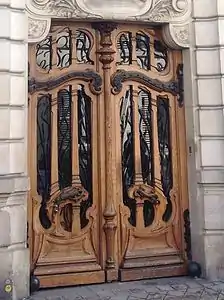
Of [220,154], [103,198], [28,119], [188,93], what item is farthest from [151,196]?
[28,119]

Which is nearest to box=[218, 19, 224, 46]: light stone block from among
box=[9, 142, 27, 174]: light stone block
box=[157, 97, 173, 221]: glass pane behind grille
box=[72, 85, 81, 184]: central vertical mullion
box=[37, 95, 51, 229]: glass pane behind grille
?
box=[157, 97, 173, 221]: glass pane behind grille

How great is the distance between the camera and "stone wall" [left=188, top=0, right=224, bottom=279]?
22.8ft

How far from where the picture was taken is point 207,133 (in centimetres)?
709

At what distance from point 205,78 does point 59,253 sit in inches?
128

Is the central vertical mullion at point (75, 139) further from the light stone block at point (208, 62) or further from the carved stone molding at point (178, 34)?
the light stone block at point (208, 62)

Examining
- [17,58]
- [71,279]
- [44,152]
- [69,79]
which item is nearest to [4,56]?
[17,58]

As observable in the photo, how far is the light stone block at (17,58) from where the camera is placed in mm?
6434

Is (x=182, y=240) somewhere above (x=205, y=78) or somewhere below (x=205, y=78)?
below

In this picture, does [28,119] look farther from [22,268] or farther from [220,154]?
[220,154]

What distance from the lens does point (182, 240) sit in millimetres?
7270

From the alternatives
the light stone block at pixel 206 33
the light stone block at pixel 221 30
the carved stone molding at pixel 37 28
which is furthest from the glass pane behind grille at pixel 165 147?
the carved stone molding at pixel 37 28

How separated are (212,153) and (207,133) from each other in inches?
11.7

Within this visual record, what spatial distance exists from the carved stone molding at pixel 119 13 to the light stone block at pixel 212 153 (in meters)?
1.50

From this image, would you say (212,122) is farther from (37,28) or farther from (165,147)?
(37,28)
